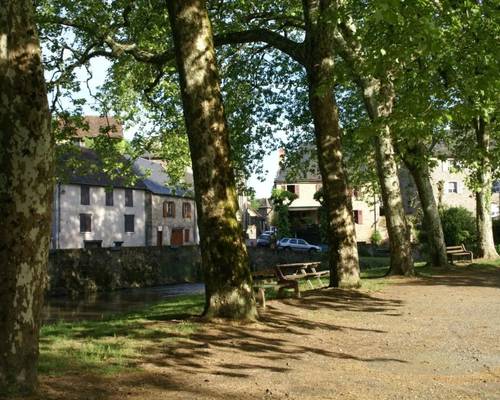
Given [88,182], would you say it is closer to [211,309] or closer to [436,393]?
[211,309]

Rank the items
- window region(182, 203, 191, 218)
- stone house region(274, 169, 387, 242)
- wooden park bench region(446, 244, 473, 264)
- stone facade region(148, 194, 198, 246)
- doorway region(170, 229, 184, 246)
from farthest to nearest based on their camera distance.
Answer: stone house region(274, 169, 387, 242) < window region(182, 203, 191, 218) < doorway region(170, 229, 184, 246) < stone facade region(148, 194, 198, 246) < wooden park bench region(446, 244, 473, 264)

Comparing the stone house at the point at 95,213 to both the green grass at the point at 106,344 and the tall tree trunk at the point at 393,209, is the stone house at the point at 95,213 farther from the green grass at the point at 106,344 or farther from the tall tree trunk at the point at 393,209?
the green grass at the point at 106,344

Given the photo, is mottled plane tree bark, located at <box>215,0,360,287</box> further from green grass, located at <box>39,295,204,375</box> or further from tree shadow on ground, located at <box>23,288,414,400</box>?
green grass, located at <box>39,295,204,375</box>

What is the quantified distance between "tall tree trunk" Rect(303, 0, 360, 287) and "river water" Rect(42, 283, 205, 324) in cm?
959

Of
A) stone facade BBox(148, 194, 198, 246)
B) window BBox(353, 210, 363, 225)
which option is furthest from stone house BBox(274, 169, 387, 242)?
stone facade BBox(148, 194, 198, 246)

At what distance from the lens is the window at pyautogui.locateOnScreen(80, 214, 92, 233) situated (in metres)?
51.8

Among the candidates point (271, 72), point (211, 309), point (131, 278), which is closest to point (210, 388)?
point (211, 309)

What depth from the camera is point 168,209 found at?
6191 centimetres

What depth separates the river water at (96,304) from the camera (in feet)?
73.6

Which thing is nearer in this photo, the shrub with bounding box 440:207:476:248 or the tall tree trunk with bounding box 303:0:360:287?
the tall tree trunk with bounding box 303:0:360:287

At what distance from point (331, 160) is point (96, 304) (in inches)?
686

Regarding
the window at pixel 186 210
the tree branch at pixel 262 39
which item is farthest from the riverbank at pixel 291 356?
the window at pixel 186 210

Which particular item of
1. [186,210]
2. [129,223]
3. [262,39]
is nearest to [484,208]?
[262,39]

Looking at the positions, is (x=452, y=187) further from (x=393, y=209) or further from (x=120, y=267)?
(x=393, y=209)
